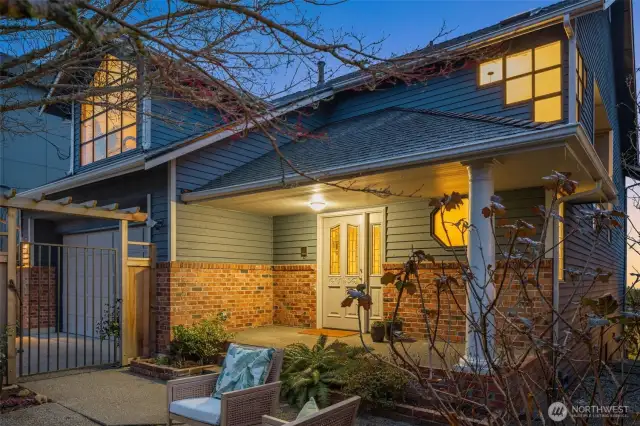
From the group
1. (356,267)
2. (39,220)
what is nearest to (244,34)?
(356,267)

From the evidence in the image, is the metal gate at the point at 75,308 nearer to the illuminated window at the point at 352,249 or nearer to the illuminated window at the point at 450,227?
the illuminated window at the point at 352,249

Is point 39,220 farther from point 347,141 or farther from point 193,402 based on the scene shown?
point 193,402

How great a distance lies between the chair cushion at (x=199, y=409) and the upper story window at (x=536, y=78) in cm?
640

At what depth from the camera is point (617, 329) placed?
11.1 metres

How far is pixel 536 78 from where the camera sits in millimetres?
7934

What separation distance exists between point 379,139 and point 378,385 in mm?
3923

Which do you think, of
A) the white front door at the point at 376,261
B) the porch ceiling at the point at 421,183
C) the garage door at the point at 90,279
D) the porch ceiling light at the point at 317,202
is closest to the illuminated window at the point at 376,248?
the white front door at the point at 376,261

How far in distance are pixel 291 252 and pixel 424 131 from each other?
4.23 meters

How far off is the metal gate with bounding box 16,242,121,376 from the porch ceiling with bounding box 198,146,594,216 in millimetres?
2842

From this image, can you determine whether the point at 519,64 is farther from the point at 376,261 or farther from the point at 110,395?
the point at 110,395

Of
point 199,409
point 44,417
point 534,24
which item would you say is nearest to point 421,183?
point 534,24

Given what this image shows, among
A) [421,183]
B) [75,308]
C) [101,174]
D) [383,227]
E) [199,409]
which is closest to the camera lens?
[199,409]

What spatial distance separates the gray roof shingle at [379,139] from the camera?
634 centimetres

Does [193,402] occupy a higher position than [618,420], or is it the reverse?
[618,420]
